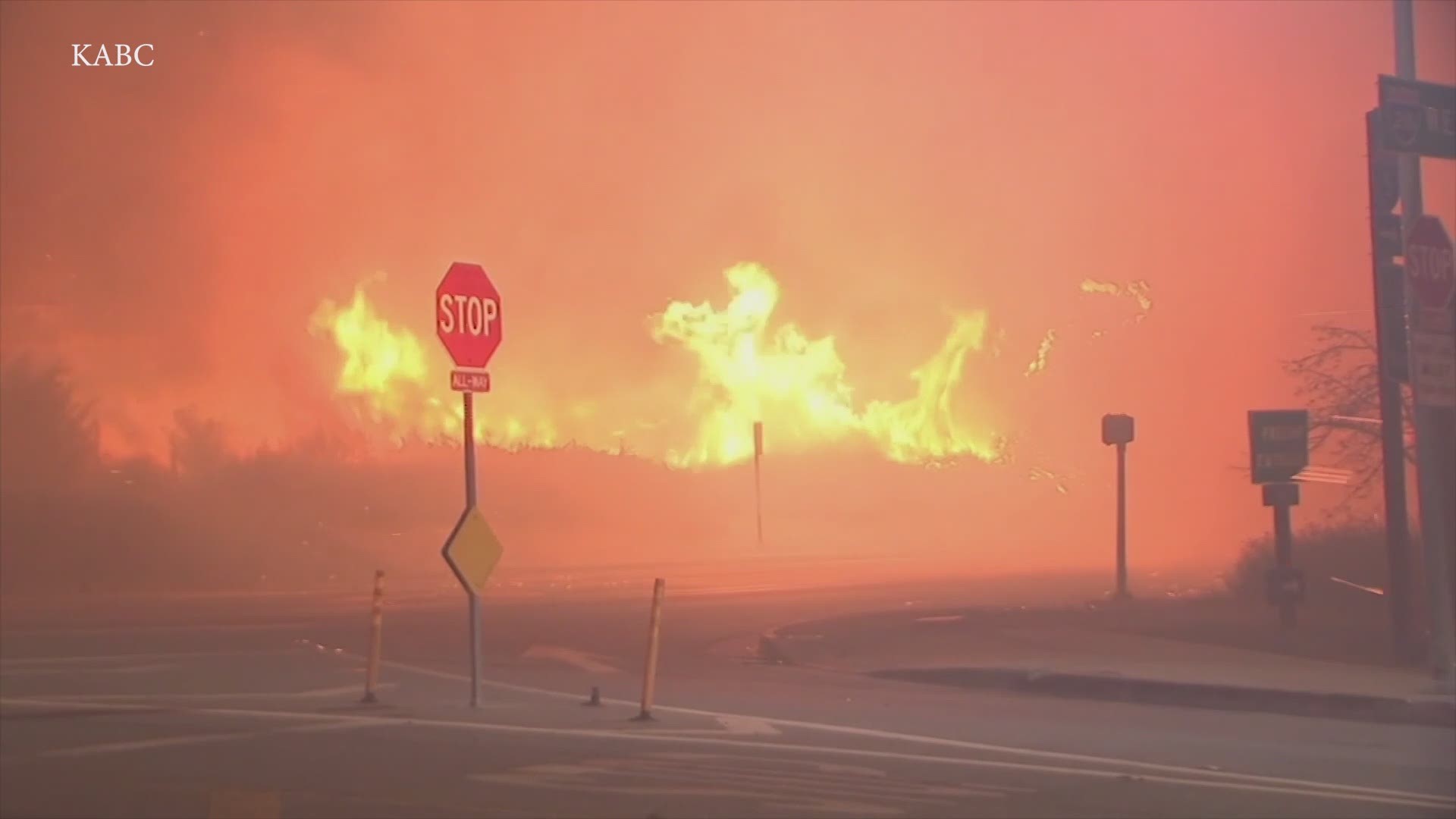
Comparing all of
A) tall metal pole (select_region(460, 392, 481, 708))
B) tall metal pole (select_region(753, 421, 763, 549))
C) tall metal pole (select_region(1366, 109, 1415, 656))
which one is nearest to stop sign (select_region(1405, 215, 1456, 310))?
tall metal pole (select_region(1366, 109, 1415, 656))

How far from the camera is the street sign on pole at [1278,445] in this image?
71.8 ft

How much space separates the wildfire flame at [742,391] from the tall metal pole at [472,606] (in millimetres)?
30840

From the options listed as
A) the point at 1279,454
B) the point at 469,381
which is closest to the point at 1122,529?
the point at 1279,454

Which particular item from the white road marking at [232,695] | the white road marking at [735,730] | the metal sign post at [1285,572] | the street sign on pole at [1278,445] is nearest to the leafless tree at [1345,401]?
the street sign on pole at [1278,445]

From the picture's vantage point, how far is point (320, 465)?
44.8 m

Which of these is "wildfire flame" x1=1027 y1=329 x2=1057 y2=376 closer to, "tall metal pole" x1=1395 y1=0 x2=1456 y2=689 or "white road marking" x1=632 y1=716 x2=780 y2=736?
"tall metal pole" x1=1395 y1=0 x2=1456 y2=689

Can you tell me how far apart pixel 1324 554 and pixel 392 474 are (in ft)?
90.2

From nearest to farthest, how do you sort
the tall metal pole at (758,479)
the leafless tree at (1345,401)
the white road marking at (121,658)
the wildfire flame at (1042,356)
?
1. the white road marking at (121,658)
2. the leafless tree at (1345,401)
3. the wildfire flame at (1042,356)
4. the tall metal pole at (758,479)

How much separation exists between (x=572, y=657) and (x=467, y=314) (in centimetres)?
676

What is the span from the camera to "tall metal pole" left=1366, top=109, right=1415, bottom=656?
664 inches

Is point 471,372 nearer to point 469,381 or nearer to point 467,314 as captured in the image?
point 469,381

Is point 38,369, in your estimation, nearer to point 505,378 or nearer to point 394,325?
point 394,325

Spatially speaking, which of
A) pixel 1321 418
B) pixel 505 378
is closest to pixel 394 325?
pixel 505 378

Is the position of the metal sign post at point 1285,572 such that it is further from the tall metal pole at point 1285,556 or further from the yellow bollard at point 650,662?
the yellow bollard at point 650,662
